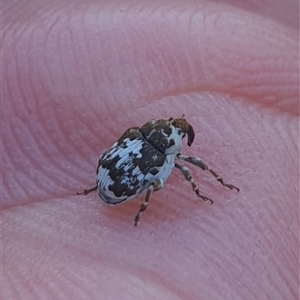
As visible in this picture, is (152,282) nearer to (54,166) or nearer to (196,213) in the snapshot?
(196,213)

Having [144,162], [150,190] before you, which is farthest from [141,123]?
[150,190]

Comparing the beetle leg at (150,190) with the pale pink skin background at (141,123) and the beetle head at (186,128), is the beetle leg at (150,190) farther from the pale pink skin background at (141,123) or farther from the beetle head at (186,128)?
the beetle head at (186,128)

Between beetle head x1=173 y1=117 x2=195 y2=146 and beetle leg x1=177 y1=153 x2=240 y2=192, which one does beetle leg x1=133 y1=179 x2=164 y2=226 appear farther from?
beetle head x1=173 y1=117 x2=195 y2=146

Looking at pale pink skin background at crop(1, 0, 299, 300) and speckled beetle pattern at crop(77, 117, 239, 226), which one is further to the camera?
speckled beetle pattern at crop(77, 117, 239, 226)

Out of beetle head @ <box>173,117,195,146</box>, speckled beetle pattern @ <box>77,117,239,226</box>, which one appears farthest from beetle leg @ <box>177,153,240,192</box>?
beetle head @ <box>173,117,195,146</box>

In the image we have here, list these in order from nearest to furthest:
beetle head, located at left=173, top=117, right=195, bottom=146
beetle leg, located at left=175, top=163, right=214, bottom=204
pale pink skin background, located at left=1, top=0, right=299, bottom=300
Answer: pale pink skin background, located at left=1, top=0, right=299, bottom=300 → beetle leg, located at left=175, top=163, right=214, bottom=204 → beetle head, located at left=173, top=117, right=195, bottom=146

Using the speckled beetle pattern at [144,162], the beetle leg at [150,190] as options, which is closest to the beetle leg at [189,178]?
the speckled beetle pattern at [144,162]

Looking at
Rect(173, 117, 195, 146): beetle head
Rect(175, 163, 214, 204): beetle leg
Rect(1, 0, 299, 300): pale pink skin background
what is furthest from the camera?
Rect(173, 117, 195, 146): beetle head
